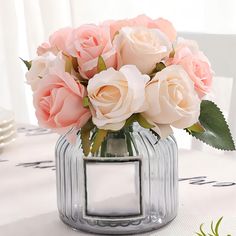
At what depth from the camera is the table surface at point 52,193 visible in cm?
93

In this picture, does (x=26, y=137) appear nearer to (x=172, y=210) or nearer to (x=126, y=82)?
(x=172, y=210)

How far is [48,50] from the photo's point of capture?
0.91 m

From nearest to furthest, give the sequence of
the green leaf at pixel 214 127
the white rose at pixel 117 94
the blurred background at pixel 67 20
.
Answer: the white rose at pixel 117 94, the green leaf at pixel 214 127, the blurred background at pixel 67 20

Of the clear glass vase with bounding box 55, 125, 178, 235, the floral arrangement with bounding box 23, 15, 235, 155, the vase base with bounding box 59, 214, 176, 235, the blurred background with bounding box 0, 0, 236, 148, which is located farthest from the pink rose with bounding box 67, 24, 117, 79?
the blurred background with bounding box 0, 0, 236, 148

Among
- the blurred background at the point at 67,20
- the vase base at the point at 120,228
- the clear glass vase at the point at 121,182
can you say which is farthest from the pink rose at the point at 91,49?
the blurred background at the point at 67,20

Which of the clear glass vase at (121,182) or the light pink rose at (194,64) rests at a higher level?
the light pink rose at (194,64)

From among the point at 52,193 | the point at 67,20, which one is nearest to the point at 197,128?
the point at 52,193

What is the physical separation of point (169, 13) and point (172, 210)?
4.25ft

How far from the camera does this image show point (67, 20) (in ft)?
8.09

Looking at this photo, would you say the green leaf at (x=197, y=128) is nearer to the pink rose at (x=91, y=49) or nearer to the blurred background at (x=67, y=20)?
the pink rose at (x=91, y=49)

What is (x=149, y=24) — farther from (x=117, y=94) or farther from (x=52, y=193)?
(x=52, y=193)

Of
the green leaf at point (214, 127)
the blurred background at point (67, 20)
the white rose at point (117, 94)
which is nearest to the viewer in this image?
the white rose at point (117, 94)

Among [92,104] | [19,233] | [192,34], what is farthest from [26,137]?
[92,104]

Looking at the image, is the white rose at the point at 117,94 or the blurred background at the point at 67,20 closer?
the white rose at the point at 117,94
